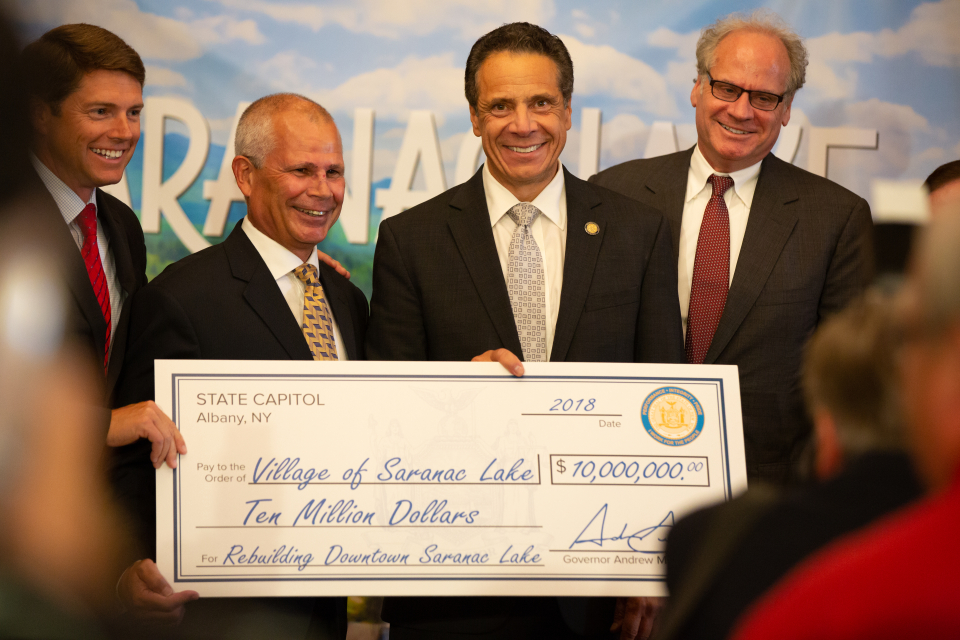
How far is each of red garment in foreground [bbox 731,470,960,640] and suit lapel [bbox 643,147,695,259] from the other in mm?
2326

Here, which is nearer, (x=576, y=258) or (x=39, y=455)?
(x=39, y=455)

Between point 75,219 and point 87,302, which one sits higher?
point 75,219

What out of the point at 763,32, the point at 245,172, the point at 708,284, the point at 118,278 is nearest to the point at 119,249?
the point at 118,278

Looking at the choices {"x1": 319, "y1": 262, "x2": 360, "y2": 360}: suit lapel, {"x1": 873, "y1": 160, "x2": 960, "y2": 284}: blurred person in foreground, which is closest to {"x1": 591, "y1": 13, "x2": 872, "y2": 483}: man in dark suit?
{"x1": 319, "y1": 262, "x2": 360, "y2": 360}: suit lapel

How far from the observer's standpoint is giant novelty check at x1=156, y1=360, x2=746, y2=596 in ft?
7.07

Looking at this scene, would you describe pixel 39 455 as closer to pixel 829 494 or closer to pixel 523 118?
pixel 829 494

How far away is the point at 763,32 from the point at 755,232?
77cm

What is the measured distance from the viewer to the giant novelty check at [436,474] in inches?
84.8

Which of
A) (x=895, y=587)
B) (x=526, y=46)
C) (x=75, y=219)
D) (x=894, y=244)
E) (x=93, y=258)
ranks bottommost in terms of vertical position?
(x=895, y=587)

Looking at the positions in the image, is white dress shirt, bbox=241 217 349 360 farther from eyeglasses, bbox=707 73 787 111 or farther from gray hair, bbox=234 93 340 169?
eyeglasses, bbox=707 73 787 111

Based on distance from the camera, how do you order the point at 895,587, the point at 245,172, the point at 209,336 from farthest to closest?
the point at 245,172
the point at 209,336
the point at 895,587

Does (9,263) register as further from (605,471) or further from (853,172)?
(853,172)

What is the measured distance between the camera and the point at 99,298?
2.55 m

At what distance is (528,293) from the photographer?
2465mm
